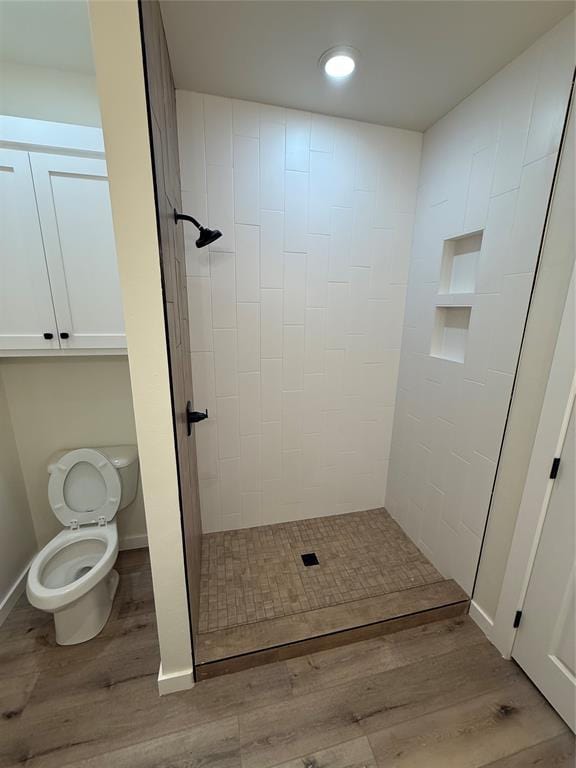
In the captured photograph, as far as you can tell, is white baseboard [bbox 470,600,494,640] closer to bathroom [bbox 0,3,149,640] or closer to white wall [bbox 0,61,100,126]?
bathroom [bbox 0,3,149,640]

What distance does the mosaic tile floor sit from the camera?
156 centimetres

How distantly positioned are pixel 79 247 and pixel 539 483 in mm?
2157

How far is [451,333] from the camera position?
1.68m

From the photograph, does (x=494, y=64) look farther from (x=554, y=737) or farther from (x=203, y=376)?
(x=554, y=737)

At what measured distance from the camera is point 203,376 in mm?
1768

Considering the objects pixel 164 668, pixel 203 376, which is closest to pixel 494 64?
pixel 203 376

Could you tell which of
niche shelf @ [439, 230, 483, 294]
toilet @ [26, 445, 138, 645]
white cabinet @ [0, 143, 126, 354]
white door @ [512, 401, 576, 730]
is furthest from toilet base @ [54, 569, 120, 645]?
niche shelf @ [439, 230, 483, 294]

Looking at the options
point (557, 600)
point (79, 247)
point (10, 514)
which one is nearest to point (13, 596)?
point (10, 514)

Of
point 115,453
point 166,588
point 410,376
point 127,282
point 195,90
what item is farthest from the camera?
point 410,376

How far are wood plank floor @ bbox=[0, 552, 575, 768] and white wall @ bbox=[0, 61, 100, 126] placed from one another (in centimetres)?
241

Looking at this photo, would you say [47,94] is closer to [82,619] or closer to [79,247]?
[79,247]

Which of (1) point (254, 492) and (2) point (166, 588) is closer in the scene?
(2) point (166, 588)

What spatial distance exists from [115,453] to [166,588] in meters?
0.88

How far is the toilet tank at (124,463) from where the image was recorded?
1.72m
